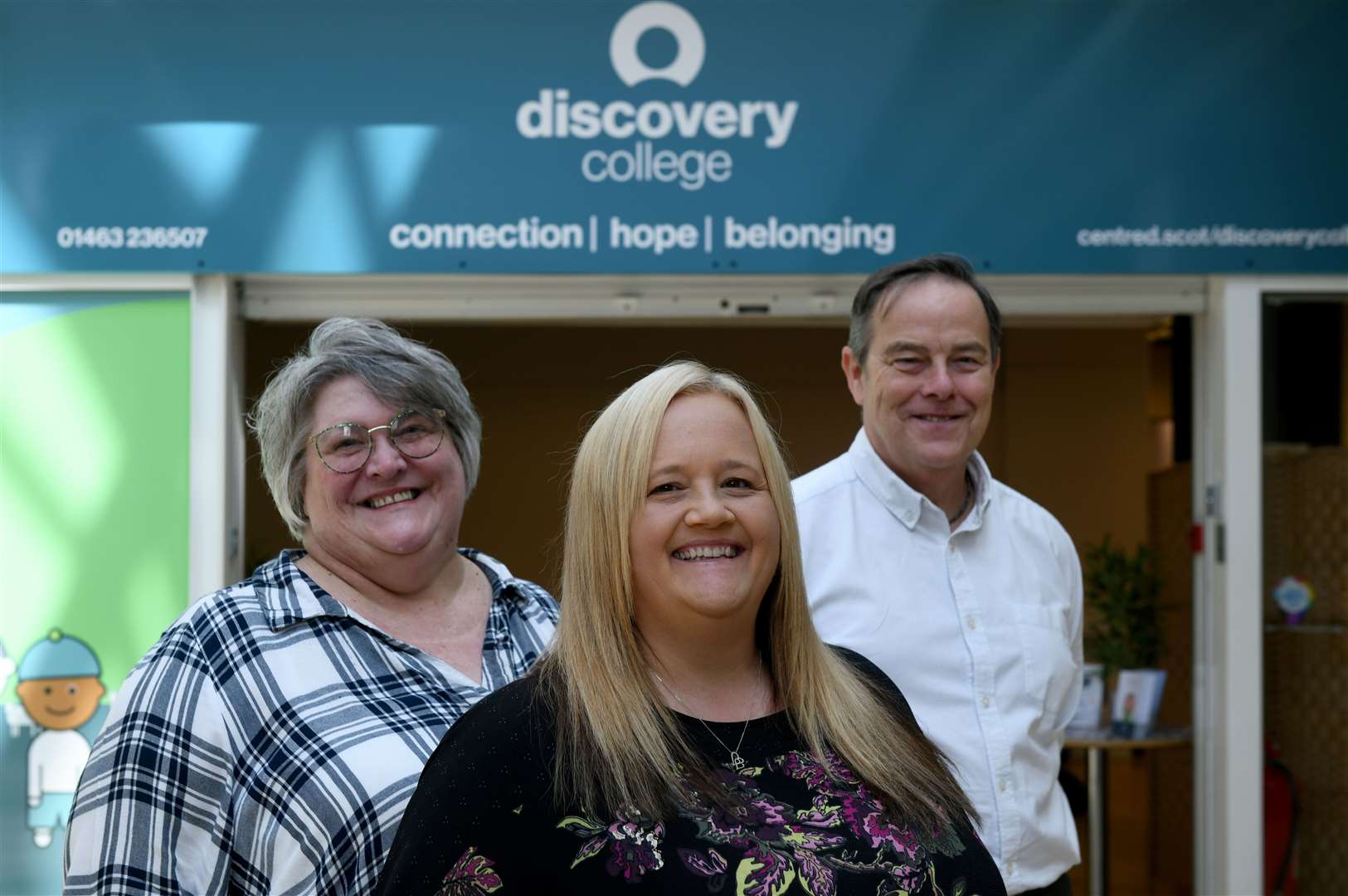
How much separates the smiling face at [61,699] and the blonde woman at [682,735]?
314 centimetres

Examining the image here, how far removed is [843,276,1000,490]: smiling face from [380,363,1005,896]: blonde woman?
28.8 inches

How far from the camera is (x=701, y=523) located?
1.68 metres

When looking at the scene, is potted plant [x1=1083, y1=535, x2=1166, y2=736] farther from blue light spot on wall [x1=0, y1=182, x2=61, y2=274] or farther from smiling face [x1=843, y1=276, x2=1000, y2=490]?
blue light spot on wall [x1=0, y1=182, x2=61, y2=274]

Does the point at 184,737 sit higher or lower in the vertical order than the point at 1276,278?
lower

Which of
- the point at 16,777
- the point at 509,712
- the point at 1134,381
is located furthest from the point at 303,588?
the point at 1134,381

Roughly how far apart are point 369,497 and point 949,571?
3.47 ft

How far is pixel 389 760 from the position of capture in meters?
2.03

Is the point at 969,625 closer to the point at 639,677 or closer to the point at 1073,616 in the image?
the point at 1073,616

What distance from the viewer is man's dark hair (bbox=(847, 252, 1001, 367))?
8.44 feet

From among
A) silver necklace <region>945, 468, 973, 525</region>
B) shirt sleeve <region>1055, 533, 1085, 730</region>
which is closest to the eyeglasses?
silver necklace <region>945, 468, 973, 525</region>

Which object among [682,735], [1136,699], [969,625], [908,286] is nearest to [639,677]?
[682,735]

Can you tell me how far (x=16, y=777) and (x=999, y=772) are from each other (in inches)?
129

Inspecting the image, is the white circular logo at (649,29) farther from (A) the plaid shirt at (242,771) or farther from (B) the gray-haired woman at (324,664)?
(A) the plaid shirt at (242,771)

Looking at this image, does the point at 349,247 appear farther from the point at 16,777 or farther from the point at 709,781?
the point at 709,781
